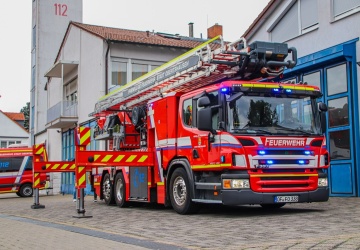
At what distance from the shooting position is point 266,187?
1074 cm

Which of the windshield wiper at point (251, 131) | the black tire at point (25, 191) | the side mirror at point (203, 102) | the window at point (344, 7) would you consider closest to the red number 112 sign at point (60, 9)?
the black tire at point (25, 191)

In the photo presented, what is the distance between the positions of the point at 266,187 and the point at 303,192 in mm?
860

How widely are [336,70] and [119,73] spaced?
49.2 feet

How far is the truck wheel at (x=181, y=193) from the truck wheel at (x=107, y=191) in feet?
13.8

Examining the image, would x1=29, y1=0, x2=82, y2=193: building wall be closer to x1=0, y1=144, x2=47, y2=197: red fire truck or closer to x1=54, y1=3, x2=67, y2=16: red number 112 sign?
x1=54, y1=3, x2=67, y2=16: red number 112 sign

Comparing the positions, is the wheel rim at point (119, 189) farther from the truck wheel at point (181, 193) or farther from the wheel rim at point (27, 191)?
the wheel rim at point (27, 191)

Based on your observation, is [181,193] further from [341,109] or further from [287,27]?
[287,27]

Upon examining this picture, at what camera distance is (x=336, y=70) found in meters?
15.9

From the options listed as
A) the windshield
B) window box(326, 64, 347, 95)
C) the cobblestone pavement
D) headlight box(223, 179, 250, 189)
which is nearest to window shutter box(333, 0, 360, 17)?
window box(326, 64, 347, 95)

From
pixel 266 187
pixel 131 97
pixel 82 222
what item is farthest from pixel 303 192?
pixel 131 97

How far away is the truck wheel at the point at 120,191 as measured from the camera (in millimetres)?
15406

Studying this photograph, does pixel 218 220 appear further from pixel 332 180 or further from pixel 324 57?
pixel 324 57

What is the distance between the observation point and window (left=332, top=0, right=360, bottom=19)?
15.3 metres

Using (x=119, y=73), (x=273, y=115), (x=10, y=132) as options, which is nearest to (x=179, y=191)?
(x=273, y=115)
